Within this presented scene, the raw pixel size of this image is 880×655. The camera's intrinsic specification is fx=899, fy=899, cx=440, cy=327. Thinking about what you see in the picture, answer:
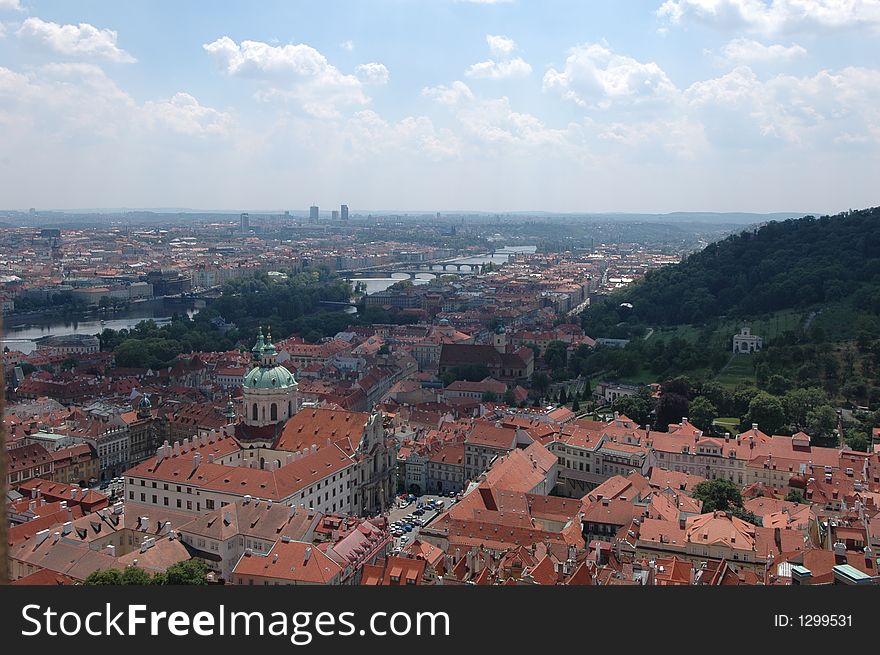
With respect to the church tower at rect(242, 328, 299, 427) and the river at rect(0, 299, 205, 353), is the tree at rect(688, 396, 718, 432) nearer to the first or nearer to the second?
the church tower at rect(242, 328, 299, 427)

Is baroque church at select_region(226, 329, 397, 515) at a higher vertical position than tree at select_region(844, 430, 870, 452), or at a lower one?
higher

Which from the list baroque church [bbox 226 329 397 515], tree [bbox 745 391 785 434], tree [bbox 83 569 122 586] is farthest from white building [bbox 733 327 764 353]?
tree [bbox 83 569 122 586]

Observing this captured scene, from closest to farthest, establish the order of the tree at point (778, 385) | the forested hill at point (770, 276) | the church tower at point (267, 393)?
1. the church tower at point (267, 393)
2. the tree at point (778, 385)
3. the forested hill at point (770, 276)

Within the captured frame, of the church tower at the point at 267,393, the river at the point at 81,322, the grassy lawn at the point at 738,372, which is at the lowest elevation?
the river at the point at 81,322

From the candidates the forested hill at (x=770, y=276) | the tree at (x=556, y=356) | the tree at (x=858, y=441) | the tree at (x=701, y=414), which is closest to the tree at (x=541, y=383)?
the tree at (x=556, y=356)

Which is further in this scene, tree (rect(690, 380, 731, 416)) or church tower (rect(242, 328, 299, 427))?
tree (rect(690, 380, 731, 416))

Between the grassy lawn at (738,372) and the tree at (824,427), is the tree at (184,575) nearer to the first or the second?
the tree at (824,427)

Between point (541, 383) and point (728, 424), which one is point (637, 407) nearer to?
point (728, 424)
